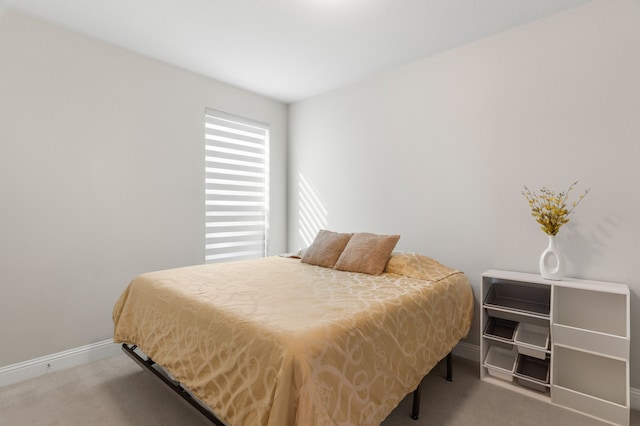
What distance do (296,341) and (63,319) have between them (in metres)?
2.37

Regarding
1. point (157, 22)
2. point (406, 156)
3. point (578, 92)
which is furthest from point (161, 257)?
point (578, 92)

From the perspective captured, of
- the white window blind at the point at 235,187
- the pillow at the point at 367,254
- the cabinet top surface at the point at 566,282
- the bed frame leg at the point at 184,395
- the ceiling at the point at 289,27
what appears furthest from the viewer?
the white window blind at the point at 235,187

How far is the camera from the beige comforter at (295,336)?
122cm

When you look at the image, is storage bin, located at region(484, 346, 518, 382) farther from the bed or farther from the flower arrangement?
the flower arrangement

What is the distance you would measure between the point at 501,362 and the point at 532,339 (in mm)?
280

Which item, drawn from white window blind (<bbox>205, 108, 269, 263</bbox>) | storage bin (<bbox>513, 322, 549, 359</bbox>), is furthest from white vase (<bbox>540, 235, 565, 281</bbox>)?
white window blind (<bbox>205, 108, 269, 263</bbox>)

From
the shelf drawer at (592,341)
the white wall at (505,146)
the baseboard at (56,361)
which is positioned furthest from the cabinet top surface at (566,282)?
the baseboard at (56,361)

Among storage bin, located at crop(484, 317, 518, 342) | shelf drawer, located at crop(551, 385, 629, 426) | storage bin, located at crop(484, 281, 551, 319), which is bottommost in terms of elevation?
shelf drawer, located at crop(551, 385, 629, 426)

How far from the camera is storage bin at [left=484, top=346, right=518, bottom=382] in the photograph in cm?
223

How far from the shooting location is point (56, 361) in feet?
8.12

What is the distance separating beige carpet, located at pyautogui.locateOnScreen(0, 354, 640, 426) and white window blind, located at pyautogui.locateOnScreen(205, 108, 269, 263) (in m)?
1.50

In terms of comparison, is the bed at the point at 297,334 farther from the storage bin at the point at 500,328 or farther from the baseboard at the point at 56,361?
the baseboard at the point at 56,361

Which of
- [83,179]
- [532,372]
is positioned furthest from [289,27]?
[532,372]

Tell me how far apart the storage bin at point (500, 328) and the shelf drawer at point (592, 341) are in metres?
0.31
